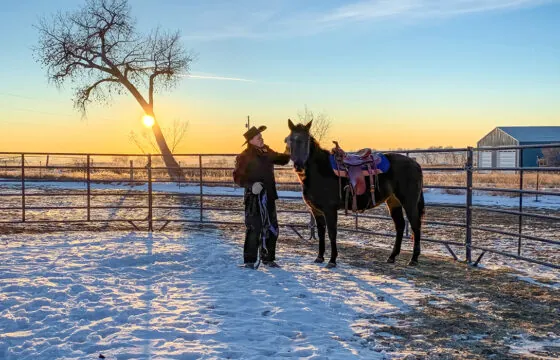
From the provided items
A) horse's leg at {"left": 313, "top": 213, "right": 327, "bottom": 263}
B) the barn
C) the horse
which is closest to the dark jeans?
the horse

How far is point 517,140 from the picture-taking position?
4225 centimetres

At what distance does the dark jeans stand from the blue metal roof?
40467mm

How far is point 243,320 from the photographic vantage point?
400 centimetres

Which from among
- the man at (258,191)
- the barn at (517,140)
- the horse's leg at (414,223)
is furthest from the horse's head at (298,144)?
the barn at (517,140)

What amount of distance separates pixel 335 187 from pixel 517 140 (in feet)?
134

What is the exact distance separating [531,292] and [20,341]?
15.2 ft

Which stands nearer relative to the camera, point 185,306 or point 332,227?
point 185,306

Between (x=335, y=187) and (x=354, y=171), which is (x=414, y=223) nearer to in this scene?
(x=354, y=171)

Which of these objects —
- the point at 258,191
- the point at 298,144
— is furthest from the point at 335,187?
the point at 258,191

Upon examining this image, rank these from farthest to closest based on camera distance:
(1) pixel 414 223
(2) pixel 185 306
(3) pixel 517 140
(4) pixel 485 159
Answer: (4) pixel 485 159 → (3) pixel 517 140 → (1) pixel 414 223 → (2) pixel 185 306

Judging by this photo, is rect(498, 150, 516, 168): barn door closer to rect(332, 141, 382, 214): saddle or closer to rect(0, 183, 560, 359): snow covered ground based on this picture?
rect(0, 183, 560, 359): snow covered ground

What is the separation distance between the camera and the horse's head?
19.0ft

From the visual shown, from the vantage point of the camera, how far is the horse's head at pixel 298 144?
5.78 m

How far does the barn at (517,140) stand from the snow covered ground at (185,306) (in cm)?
3757
